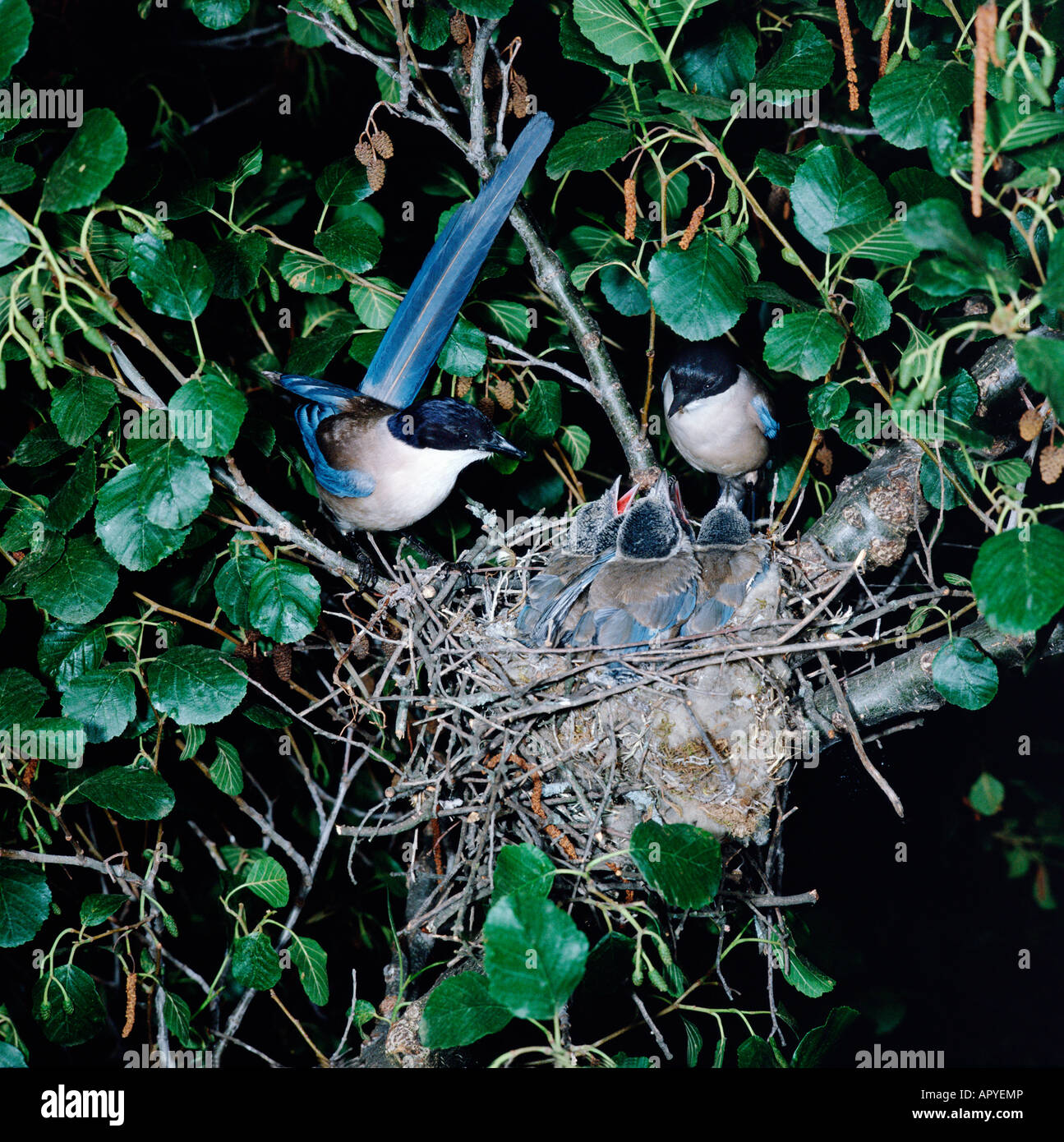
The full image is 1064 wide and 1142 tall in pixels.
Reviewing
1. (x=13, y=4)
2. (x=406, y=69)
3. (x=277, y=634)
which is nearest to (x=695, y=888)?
(x=277, y=634)

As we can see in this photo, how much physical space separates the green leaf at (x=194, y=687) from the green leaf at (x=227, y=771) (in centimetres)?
36

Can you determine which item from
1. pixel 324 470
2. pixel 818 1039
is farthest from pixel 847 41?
pixel 818 1039

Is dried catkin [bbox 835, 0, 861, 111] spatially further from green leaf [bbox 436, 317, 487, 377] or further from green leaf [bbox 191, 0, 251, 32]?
green leaf [bbox 191, 0, 251, 32]

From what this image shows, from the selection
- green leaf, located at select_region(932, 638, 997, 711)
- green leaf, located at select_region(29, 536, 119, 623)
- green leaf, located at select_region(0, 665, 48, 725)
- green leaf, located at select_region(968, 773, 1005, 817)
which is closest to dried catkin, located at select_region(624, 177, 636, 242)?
green leaf, located at select_region(932, 638, 997, 711)

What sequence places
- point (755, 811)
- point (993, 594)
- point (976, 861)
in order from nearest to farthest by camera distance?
1. point (993, 594)
2. point (755, 811)
3. point (976, 861)

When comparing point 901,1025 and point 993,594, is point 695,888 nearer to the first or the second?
point 993,594

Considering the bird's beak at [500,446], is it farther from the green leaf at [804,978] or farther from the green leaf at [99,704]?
the green leaf at [804,978]

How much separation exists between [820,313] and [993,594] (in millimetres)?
666

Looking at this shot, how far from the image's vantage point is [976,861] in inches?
132

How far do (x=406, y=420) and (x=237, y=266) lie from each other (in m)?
0.50

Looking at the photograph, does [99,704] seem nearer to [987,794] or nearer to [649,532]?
[649,532]

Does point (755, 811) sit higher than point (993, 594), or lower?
lower

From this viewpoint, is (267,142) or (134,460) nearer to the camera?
(134,460)

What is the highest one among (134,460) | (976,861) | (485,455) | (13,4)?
(13,4)
